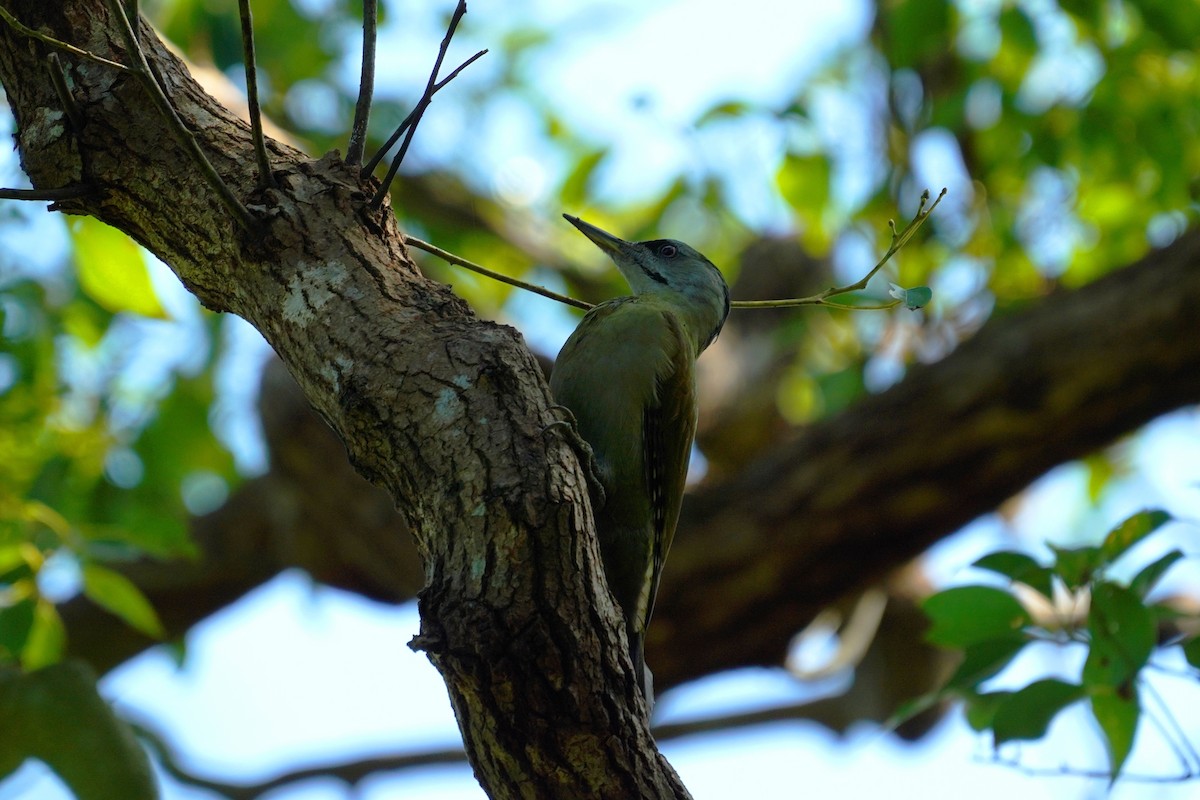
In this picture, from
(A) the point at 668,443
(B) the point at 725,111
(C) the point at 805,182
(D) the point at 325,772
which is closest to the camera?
(A) the point at 668,443

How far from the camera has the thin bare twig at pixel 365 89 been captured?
2777 millimetres

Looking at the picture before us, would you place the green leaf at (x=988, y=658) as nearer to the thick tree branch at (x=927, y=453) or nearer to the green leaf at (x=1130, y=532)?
the green leaf at (x=1130, y=532)

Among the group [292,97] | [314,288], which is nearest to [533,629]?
[314,288]

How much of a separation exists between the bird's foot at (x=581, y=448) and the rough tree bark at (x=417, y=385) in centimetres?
7

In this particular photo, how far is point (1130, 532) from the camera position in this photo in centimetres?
333

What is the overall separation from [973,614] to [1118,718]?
48 cm

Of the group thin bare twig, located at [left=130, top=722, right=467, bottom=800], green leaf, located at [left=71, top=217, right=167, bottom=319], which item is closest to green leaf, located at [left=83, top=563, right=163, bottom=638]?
green leaf, located at [left=71, top=217, right=167, bottom=319]

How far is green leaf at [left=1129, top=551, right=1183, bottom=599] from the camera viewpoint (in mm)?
3160

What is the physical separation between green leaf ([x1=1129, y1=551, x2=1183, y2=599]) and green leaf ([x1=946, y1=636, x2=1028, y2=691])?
35 cm

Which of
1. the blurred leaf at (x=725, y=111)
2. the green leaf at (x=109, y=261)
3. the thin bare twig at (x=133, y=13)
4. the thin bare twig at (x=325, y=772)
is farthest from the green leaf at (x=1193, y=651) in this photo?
the thin bare twig at (x=325, y=772)

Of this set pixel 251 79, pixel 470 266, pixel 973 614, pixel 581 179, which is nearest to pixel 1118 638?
pixel 973 614

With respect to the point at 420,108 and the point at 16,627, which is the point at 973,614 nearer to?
the point at 420,108

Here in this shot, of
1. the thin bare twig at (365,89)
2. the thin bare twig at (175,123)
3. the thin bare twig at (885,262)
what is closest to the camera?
the thin bare twig at (175,123)

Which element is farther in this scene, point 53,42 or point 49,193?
point 49,193
